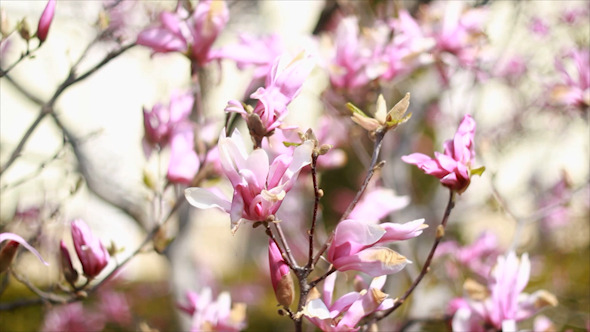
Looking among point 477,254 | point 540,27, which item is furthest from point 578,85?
point 540,27

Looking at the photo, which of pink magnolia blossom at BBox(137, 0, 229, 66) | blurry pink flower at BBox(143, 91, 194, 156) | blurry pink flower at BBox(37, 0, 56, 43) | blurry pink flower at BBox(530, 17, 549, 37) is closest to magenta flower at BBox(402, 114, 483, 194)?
pink magnolia blossom at BBox(137, 0, 229, 66)

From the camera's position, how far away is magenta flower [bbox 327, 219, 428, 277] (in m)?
0.82

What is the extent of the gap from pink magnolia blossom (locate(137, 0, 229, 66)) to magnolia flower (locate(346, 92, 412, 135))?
49 cm

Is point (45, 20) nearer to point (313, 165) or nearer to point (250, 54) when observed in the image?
point (250, 54)

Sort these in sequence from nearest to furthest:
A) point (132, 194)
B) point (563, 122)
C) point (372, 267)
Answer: point (372, 267)
point (132, 194)
point (563, 122)

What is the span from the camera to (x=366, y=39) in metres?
1.70

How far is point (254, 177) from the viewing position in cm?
82

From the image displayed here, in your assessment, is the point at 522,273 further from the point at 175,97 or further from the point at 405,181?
Answer: the point at 405,181

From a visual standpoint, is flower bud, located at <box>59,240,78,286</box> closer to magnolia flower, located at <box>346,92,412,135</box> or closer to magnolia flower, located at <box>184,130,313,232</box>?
magnolia flower, located at <box>184,130,313,232</box>

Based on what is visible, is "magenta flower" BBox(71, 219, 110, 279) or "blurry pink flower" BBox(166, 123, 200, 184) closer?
"magenta flower" BBox(71, 219, 110, 279)

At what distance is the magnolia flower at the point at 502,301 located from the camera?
113cm

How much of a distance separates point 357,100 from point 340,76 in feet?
0.79

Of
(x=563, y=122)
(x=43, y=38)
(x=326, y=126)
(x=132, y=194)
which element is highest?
(x=43, y=38)

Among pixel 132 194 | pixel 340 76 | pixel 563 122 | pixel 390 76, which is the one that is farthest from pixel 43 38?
pixel 563 122
